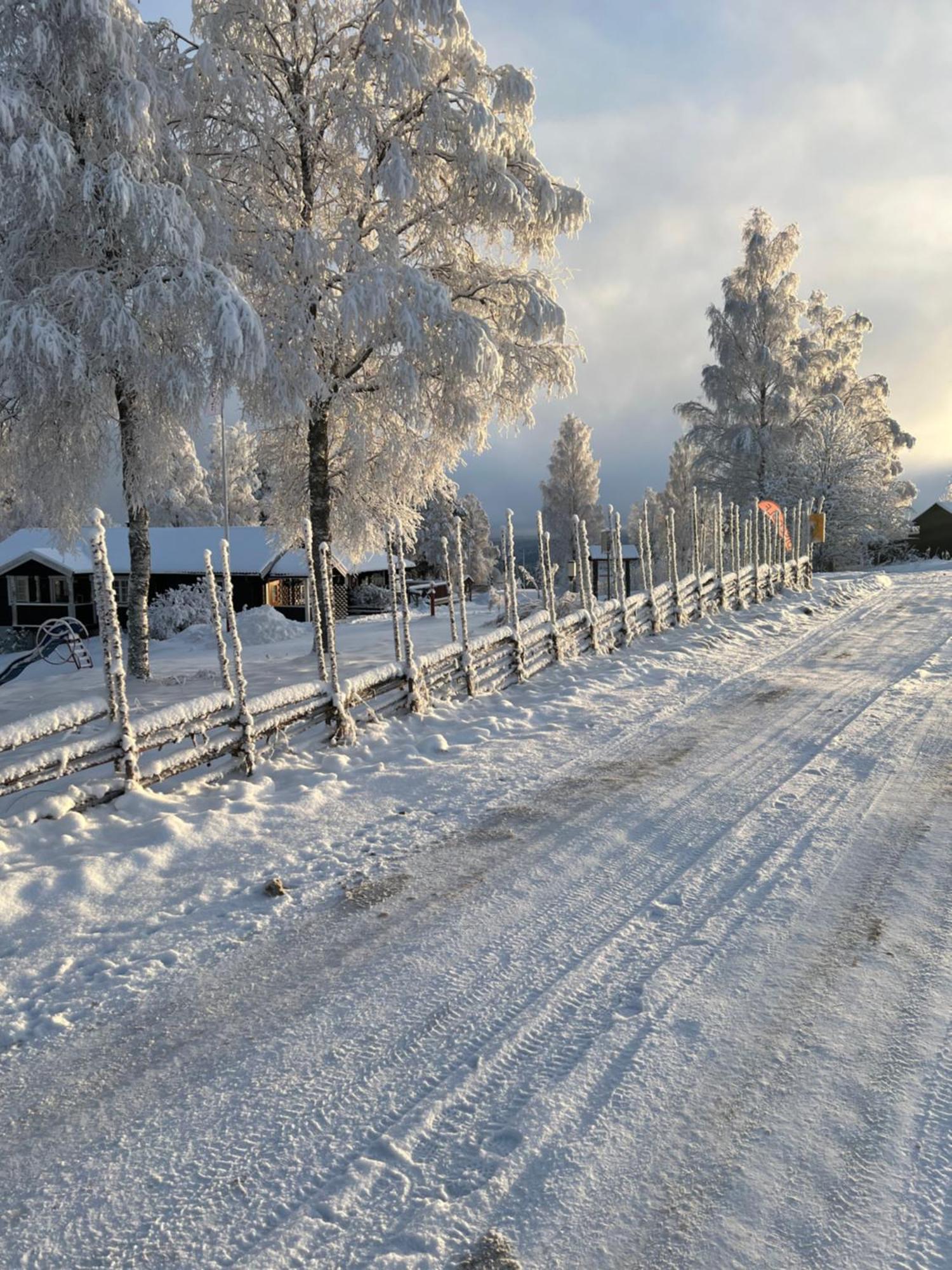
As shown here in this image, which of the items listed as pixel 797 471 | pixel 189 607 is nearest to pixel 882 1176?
pixel 189 607

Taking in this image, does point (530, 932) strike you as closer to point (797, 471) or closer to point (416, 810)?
point (416, 810)

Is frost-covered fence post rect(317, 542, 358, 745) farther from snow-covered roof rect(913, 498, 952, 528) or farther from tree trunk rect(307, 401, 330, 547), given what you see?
snow-covered roof rect(913, 498, 952, 528)

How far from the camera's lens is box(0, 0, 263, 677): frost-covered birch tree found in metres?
10.3

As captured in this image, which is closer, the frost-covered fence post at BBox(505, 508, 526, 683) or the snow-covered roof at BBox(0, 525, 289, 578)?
the frost-covered fence post at BBox(505, 508, 526, 683)

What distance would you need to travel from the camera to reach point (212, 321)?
420 inches

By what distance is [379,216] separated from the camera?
13.3 m

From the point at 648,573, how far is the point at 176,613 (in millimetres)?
15486

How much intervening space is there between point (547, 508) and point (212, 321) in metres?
48.2

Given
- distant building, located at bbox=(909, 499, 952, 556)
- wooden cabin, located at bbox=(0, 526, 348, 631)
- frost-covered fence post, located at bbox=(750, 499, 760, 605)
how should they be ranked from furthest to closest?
1. distant building, located at bbox=(909, 499, 952, 556)
2. wooden cabin, located at bbox=(0, 526, 348, 631)
3. frost-covered fence post, located at bbox=(750, 499, 760, 605)

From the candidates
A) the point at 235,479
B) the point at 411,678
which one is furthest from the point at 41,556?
the point at 411,678

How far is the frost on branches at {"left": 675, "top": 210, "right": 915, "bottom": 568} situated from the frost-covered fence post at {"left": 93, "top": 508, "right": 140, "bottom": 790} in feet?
110

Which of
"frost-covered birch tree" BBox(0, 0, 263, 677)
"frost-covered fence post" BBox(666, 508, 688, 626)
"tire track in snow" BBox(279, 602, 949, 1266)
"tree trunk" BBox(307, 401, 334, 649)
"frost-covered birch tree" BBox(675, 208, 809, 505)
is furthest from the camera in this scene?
"frost-covered birch tree" BBox(675, 208, 809, 505)

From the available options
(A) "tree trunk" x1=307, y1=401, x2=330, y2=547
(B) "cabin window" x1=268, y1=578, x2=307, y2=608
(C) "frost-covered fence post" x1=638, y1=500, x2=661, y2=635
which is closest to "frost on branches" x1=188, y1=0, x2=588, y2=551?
(A) "tree trunk" x1=307, y1=401, x2=330, y2=547

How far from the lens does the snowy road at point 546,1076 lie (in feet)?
8.47
